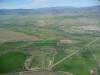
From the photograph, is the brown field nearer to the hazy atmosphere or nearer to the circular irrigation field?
the circular irrigation field

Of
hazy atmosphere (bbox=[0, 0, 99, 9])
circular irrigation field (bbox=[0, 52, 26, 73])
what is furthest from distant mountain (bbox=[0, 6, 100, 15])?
circular irrigation field (bbox=[0, 52, 26, 73])

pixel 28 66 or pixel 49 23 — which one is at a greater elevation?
pixel 49 23

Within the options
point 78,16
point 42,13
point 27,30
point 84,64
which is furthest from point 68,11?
point 84,64

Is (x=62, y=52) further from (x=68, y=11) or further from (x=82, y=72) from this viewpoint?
(x=68, y=11)

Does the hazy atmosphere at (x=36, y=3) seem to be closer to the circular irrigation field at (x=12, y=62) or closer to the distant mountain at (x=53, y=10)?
the distant mountain at (x=53, y=10)

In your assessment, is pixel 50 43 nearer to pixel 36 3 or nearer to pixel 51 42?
pixel 51 42

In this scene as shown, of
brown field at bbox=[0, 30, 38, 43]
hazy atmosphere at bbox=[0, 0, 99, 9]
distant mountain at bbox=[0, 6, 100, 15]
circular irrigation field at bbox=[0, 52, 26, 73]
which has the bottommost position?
circular irrigation field at bbox=[0, 52, 26, 73]

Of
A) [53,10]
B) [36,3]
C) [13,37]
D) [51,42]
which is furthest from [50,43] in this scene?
[36,3]
